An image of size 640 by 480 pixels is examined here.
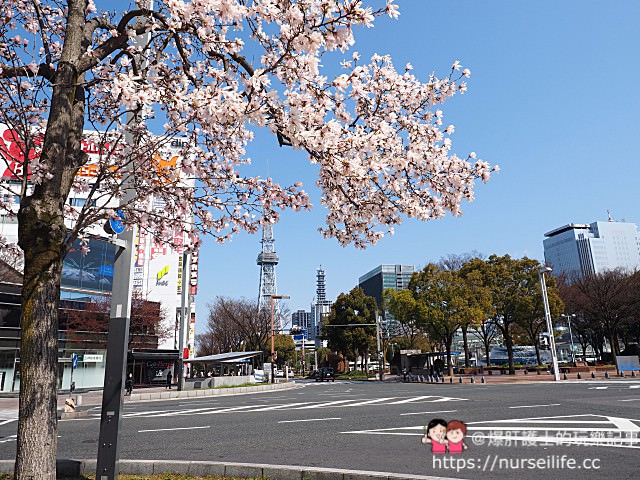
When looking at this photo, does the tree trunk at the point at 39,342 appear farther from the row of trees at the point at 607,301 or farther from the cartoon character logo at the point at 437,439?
the row of trees at the point at 607,301

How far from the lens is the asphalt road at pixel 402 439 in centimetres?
635

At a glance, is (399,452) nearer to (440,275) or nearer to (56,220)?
(56,220)

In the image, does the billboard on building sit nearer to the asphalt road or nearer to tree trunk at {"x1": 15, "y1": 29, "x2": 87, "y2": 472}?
the asphalt road

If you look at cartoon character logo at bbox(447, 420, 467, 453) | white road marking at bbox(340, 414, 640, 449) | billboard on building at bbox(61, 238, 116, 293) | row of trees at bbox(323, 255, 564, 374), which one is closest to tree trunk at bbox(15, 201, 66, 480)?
cartoon character logo at bbox(447, 420, 467, 453)

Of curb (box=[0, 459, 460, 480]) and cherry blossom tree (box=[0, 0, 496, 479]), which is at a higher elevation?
cherry blossom tree (box=[0, 0, 496, 479])

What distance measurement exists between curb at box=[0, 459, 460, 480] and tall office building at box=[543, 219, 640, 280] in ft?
522

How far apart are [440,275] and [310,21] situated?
117 feet

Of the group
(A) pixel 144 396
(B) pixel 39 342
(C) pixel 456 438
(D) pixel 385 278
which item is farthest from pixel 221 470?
(D) pixel 385 278

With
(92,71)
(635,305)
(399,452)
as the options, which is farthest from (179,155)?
(635,305)

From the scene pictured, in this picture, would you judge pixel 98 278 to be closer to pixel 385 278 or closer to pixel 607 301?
pixel 607 301

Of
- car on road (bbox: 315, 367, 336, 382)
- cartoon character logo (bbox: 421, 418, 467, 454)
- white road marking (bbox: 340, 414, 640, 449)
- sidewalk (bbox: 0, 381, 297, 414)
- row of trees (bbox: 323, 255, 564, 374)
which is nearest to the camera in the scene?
cartoon character logo (bbox: 421, 418, 467, 454)

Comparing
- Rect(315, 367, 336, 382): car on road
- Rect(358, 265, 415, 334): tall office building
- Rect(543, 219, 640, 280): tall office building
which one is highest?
Rect(543, 219, 640, 280): tall office building

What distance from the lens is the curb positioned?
5.68m

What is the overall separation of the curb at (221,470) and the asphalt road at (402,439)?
0.88 metres
